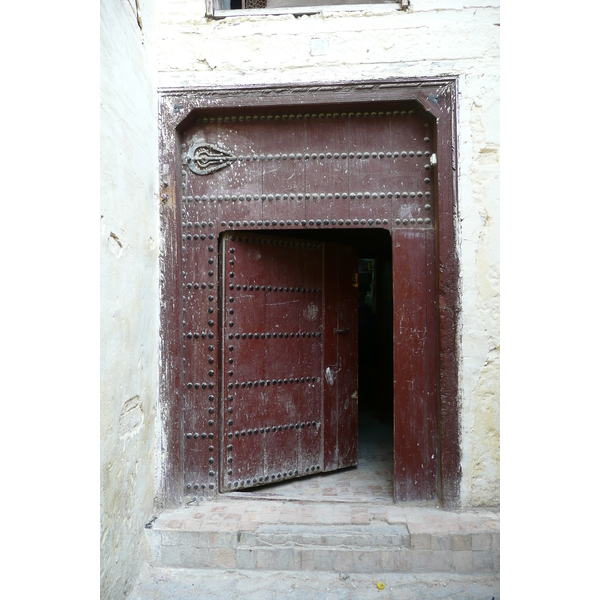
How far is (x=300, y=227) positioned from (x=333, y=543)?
1823 millimetres

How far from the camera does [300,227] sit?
9.35 feet

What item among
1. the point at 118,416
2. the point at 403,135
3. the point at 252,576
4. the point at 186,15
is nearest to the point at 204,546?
the point at 252,576

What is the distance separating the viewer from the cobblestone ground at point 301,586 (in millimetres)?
2230

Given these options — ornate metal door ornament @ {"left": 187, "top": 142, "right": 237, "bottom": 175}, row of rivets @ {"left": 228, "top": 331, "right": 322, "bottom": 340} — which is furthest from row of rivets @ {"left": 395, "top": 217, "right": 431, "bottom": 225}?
ornate metal door ornament @ {"left": 187, "top": 142, "right": 237, "bottom": 175}

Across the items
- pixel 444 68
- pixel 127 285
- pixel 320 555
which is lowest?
pixel 320 555

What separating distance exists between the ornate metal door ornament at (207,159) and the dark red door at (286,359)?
0.45 m

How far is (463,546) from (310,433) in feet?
4.02

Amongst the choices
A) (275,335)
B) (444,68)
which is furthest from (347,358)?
(444,68)

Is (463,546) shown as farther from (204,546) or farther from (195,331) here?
(195,331)

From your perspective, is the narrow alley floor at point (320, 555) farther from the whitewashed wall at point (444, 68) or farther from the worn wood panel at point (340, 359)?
the worn wood panel at point (340, 359)

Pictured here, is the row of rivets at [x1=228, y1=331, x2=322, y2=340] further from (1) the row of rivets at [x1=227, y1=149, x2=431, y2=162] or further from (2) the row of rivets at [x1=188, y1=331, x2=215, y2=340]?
(1) the row of rivets at [x1=227, y1=149, x2=431, y2=162]

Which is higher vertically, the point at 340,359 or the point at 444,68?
the point at 444,68

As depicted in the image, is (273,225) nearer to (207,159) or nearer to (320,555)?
(207,159)

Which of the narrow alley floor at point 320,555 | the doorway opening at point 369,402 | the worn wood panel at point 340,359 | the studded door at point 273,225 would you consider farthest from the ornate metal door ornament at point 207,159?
the narrow alley floor at point 320,555
